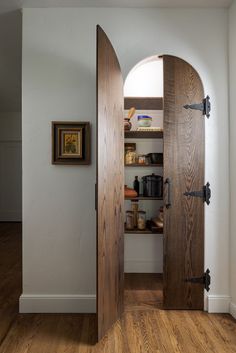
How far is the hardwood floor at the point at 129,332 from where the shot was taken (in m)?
1.74

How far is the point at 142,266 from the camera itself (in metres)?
3.02

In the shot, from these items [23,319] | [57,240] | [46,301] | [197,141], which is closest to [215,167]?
[197,141]

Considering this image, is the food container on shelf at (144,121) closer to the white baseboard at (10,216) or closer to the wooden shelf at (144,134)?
the wooden shelf at (144,134)

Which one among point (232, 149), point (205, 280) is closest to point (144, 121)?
point (232, 149)

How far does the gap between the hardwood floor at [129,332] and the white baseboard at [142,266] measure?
549 millimetres

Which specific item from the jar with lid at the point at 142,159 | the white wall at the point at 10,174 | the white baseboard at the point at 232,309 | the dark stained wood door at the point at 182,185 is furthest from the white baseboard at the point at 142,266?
the white wall at the point at 10,174

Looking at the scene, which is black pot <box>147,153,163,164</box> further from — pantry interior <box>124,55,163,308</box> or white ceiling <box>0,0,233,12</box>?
white ceiling <box>0,0,233,12</box>

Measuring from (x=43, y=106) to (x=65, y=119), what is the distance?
216 mm

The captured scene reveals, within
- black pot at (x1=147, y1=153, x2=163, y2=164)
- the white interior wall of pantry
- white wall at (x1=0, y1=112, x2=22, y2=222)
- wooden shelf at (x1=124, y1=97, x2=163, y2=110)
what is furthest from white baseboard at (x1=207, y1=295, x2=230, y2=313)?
white wall at (x1=0, y1=112, x2=22, y2=222)

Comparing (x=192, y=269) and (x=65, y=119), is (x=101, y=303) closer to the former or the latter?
(x=192, y=269)

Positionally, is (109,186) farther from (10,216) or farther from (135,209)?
(10,216)

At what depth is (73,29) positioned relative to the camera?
7.35 ft

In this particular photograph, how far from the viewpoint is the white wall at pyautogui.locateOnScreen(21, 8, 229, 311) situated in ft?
7.30

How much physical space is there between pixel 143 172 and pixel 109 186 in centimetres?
118
